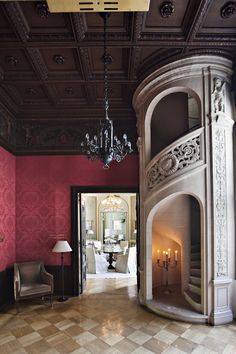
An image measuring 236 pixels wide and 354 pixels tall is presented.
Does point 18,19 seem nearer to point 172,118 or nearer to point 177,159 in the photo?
point 177,159

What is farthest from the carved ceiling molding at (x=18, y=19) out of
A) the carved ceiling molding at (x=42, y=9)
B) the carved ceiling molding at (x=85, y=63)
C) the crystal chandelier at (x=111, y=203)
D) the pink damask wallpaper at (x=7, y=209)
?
the crystal chandelier at (x=111, y=203)

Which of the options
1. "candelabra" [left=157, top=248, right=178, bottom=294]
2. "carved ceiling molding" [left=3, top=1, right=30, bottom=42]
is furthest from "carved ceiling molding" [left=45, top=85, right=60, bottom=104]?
"candelabra" [left=157, top=248, right=178, bottom=294]

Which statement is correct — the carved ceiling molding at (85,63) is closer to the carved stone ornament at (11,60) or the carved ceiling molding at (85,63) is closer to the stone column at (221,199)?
the carved stone ornament at (11,60)

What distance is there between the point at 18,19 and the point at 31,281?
495 centimetres

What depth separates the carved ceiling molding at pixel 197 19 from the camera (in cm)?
319

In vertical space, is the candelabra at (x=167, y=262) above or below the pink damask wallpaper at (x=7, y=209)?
below

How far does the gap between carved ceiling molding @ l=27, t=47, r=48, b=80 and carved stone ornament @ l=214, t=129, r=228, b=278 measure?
3.25 meters

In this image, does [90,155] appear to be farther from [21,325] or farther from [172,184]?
[21,325]

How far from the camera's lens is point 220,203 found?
460cm

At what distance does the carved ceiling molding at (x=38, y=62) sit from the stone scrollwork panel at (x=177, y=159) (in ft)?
8.61

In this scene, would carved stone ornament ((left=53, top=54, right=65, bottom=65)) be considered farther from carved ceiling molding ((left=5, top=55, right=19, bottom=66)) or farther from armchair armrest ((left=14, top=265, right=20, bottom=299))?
armchair armrest ((left=14, top=265, right=20, bottom=299))

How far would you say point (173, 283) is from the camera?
6504 millimetres

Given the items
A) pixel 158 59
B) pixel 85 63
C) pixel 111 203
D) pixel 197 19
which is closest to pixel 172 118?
pixel 158 59

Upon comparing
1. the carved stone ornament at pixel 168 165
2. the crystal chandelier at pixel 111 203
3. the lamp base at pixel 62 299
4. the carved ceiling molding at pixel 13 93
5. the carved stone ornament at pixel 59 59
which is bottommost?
the lamp base at pixel 62 299
